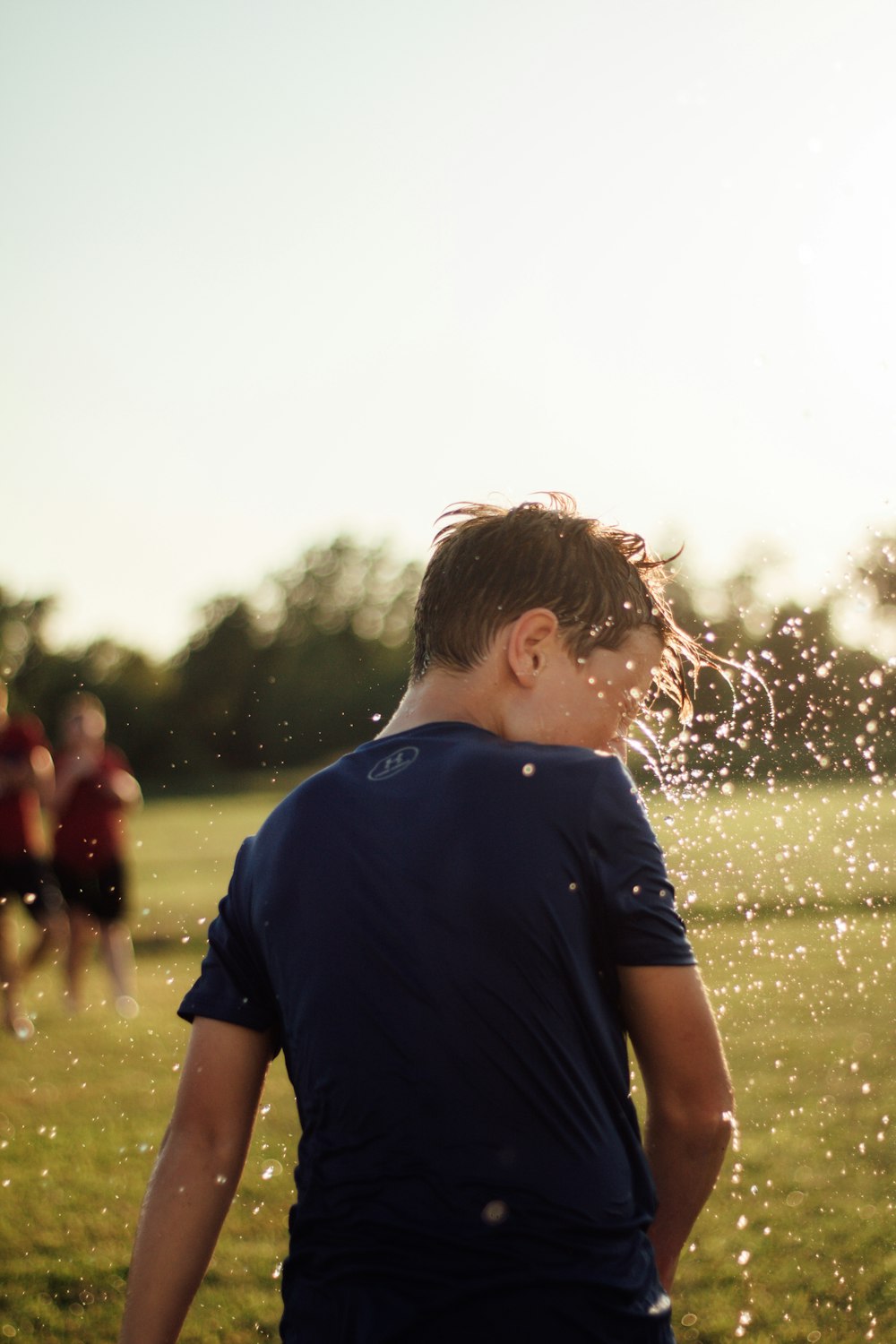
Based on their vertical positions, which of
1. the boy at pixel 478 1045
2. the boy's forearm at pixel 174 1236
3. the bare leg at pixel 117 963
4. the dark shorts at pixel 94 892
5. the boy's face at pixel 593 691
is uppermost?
the boy's face at pixel 593 691

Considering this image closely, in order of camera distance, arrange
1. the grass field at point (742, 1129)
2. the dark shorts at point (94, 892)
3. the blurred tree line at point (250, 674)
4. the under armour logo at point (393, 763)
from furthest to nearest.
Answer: the blurred tree line at point (250, 674)
the dark shorts at point (94, 892)
the grass field at point (742, 1129)
the under armour logo at point (393, 763)

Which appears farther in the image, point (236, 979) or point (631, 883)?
point (236, 979)

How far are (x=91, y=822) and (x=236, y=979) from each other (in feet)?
28.7

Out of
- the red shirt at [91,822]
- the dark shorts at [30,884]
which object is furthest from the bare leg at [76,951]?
the dark shorts at [30,884]

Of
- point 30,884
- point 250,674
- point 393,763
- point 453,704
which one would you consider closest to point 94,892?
point 30,884

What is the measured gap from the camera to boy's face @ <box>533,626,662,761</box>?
1.63 m

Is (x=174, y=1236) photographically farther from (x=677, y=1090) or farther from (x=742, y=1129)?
(x=742, y=1129)

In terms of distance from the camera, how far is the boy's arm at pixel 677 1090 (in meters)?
1.40

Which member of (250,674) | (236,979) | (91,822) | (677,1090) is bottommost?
(250,674)

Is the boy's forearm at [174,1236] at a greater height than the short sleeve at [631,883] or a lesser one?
lesser

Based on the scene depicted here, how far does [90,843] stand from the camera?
9.88 metres

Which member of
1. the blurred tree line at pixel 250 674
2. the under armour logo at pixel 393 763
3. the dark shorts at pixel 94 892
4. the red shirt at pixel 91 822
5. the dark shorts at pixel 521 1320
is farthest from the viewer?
the blurred tree line at pixel 250 674

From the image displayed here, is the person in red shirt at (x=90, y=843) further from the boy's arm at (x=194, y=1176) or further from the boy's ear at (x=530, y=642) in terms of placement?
the boy's ear at (x=530, y=642)

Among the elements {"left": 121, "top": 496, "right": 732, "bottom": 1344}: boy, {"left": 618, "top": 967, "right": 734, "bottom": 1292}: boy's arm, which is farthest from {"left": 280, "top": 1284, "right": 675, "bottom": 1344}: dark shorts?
{"left": 618, "top": 967, "right": 734, "bottom": 1292}: boy's arm
